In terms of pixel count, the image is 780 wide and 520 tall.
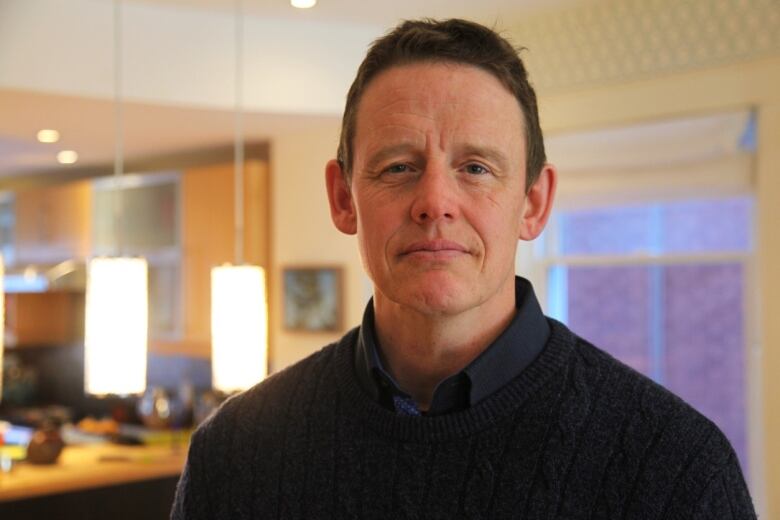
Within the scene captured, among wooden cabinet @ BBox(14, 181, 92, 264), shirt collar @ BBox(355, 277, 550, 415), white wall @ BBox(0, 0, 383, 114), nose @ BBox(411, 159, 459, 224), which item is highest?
white wall @ BBox(0, 0, 383, 114)

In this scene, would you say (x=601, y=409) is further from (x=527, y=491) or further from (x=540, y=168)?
(x=540, y=168)

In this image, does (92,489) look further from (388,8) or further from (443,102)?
(443,102)

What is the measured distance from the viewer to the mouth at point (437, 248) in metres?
1.22

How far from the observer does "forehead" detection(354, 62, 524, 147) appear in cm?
126

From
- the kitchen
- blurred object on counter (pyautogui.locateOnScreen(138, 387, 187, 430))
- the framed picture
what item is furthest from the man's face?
blurred object on counter (pyautogui.locateOnScreen(138, 387, 187, 430))

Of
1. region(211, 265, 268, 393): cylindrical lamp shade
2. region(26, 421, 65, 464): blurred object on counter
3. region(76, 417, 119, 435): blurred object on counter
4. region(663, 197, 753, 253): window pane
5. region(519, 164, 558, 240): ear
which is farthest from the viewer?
region(76, 417, 119, 435): blurred object on counter

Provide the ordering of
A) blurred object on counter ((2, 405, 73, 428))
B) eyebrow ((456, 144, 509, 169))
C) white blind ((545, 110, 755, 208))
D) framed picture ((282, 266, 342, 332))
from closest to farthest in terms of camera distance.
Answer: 1. eyebrow ((456, 144, 509, 169))
2. white blind ((545, 110, 755, 208))
3. framed picture ((282, 266, 342, 332))
4. blurred object on counter ((2, 405, 73, 428))

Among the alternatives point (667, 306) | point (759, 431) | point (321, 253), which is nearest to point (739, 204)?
point (667, 306)

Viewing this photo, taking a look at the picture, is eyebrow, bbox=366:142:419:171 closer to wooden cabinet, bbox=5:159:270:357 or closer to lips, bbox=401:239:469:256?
lips, bbox=401:239:469:256

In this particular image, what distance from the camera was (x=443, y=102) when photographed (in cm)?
126

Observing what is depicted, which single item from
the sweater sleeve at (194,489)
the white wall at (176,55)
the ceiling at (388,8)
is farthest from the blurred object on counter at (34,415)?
the sweater sleeve at (194,489)

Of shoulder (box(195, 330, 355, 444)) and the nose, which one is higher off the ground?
the nose

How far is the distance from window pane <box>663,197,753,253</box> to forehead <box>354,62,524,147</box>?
300 centimetres

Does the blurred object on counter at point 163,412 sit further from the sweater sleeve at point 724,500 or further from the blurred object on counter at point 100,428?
the sweater sleeve at point 724,500
